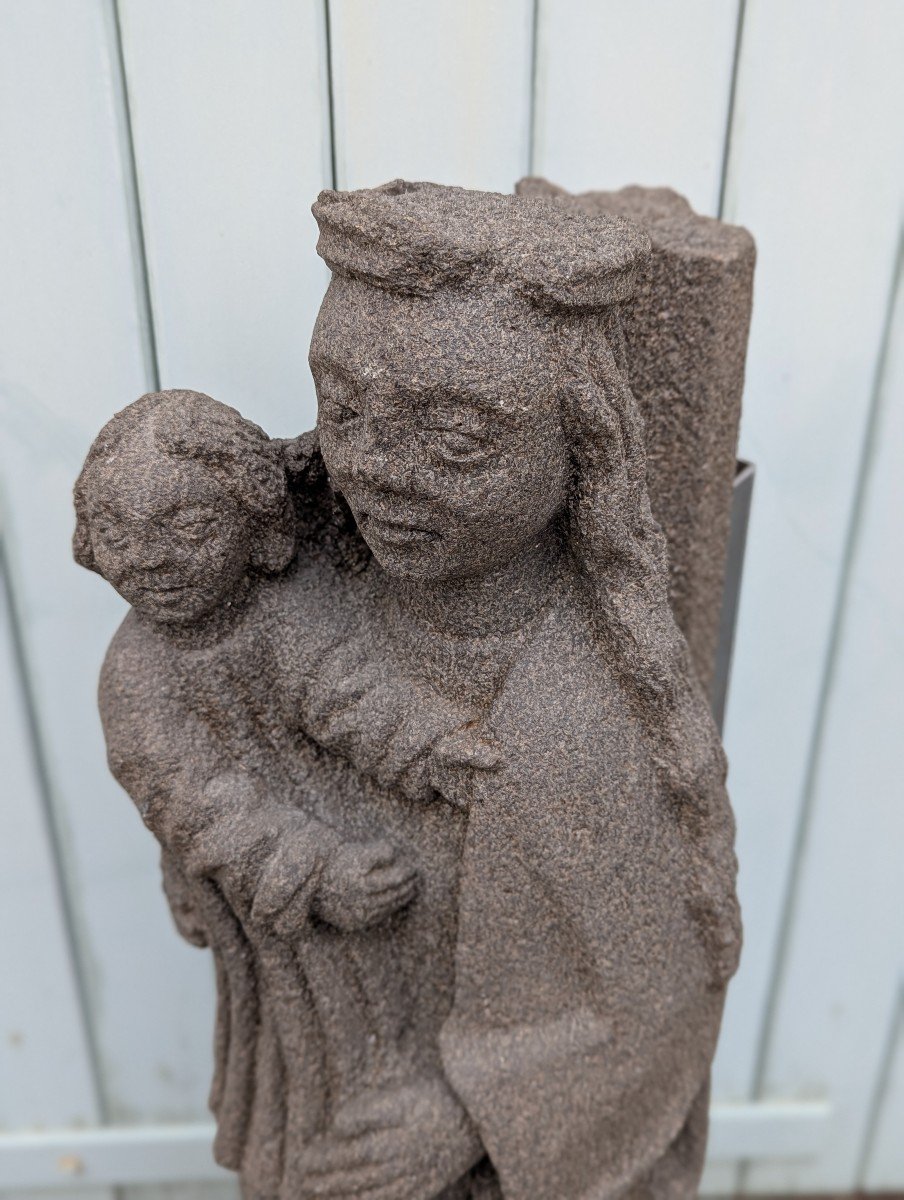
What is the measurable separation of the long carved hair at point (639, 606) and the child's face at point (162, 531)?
29 cm

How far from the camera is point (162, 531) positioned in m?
0.93

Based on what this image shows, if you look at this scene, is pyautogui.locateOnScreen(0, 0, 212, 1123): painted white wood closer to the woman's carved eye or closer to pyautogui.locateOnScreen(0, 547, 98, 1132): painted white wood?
pyautogui.locateOnScreen(0, 547, 98, 1132): painted white wood

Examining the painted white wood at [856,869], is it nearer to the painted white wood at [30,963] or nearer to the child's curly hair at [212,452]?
the child's curly hair at [212,452]

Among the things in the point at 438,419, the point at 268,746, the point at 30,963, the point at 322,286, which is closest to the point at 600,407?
the point at 438,419

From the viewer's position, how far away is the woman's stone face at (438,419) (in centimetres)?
84

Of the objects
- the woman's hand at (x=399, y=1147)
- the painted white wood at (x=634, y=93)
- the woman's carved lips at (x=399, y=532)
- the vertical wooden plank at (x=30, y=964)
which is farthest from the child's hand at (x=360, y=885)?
the painted white wood at (x=634, y=93)

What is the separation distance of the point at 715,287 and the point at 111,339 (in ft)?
2.22

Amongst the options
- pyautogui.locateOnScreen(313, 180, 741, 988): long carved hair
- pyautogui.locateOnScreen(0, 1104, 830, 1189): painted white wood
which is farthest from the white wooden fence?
pyautogui.locateOnScreen(313, 180, 741, 988): long carved hair

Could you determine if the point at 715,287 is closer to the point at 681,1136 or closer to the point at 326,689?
the point at 326,689

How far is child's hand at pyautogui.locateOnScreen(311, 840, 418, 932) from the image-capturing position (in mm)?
1006

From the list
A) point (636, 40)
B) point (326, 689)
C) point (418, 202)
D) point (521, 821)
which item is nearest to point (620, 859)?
point (521, 821)

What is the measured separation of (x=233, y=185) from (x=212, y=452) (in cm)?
45

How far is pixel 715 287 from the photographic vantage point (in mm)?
1020

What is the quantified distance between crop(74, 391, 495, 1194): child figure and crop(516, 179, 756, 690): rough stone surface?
0.29m
